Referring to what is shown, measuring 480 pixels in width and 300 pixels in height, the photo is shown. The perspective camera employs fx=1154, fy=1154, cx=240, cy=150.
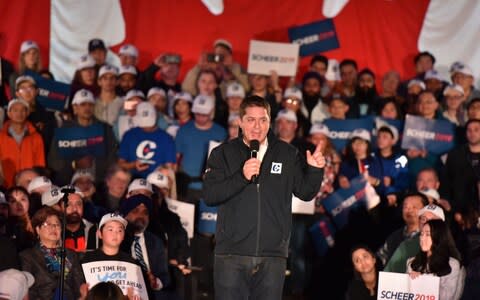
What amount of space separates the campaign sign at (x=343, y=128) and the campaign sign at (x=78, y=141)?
2.29 m

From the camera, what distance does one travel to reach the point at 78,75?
40.7 feet

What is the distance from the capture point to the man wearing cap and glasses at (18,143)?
11039 millimetres

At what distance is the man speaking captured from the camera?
639 centimetres

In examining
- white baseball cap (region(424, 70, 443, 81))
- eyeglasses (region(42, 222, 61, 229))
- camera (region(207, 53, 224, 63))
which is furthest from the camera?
camera (region(207, 53, 224, 63))

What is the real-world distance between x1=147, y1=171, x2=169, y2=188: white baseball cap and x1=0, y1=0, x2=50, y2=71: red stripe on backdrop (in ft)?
11.7

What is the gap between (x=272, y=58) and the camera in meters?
12.7

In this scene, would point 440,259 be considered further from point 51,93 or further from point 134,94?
point 51,93

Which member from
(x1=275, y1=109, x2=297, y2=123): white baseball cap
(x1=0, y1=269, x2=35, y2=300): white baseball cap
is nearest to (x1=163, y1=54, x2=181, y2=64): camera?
(x1=275, y1=109, x2=297, y2=123): white baseball cap

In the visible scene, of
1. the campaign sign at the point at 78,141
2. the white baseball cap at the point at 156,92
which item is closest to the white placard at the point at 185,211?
the campaign sign at the point at 78,141

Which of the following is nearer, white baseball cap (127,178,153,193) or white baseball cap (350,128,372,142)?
white baseball cap (127,178,153,193)

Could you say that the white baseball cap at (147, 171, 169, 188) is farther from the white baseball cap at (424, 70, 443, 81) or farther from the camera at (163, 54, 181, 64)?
the white baseball cap at (424, 70, 443, 81)

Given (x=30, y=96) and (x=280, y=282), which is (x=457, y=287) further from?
(x=30, y=96)

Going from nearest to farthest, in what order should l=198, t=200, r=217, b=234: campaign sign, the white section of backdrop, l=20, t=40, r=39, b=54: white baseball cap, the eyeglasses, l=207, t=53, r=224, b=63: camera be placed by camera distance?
the eyeglasses, l=198, t=200, r=217, b=234: campaign sign, l=20, t=40, r=39, b=54: white baseball cap, l=207, t=53, r=224, b=63: camera, the white section of backdrop

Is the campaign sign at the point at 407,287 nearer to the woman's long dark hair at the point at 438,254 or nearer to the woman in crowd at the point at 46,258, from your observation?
the woman's long dark hair at the point at 438,254
